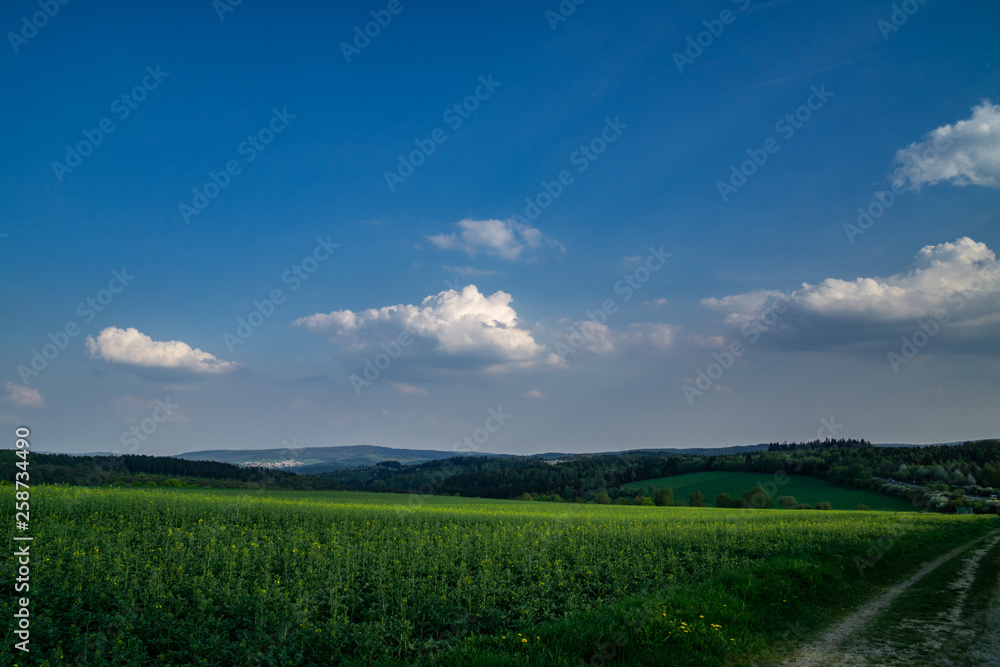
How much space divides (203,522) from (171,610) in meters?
10.3

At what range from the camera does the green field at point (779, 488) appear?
263 feet

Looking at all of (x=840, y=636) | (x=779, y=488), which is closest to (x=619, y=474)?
(x=779, y=488)

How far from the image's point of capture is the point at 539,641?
8.01 metres

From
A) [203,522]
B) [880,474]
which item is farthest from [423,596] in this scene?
[880,474]

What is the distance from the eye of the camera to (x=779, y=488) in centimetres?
9519

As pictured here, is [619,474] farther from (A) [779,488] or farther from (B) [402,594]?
(B) [402,594]

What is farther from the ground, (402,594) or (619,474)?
(402,594)

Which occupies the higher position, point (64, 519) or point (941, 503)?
point (64, 519)

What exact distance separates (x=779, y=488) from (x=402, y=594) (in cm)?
10327

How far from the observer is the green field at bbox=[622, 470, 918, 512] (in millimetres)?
80062

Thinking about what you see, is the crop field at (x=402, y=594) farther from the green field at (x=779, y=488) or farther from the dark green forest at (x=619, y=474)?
the green field at (x=779, y=488)

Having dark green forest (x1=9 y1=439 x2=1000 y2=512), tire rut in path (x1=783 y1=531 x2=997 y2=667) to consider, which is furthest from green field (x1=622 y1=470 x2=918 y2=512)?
tire rut in path (x1=783 y1=531 x2=997 y2=667)

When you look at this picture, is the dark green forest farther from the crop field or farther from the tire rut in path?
the tire rut in path

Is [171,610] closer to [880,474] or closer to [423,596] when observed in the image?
[423,596]
